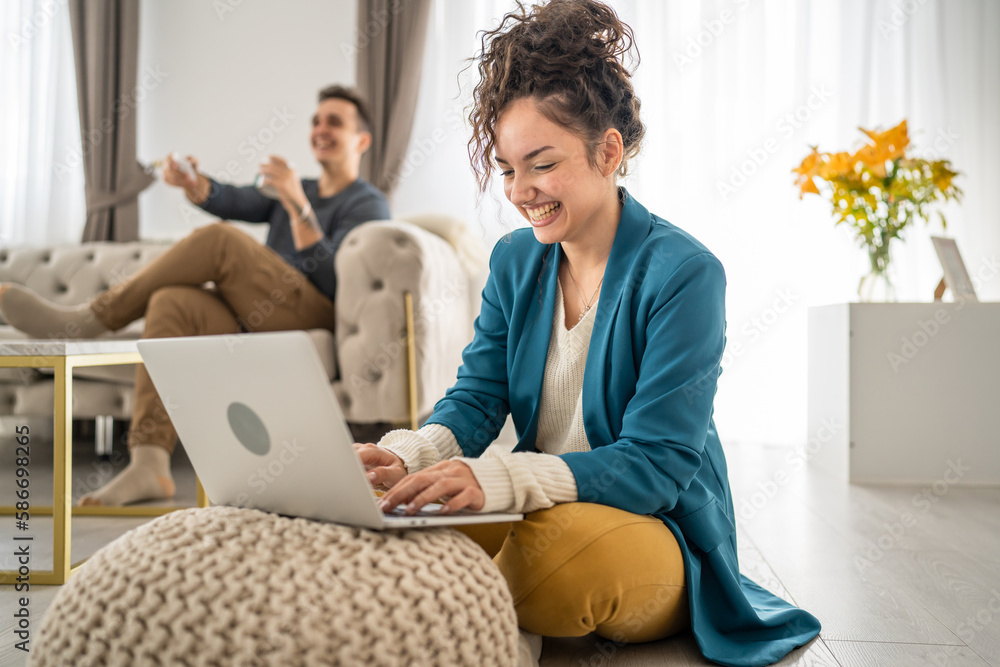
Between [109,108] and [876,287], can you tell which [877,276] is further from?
[109,108]

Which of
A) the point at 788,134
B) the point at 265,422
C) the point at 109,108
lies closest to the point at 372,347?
the point at 265,422

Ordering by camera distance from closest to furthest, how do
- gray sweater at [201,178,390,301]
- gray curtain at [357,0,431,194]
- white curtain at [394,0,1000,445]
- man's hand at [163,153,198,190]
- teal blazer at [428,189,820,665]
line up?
teal blazer at [428,189,820,665]
man's hand at [163,153,198,190]
gray sweater at [201,178,390,301]
white curtain at [394,0,1000,445]
gray curtain at [357,0,431,194]

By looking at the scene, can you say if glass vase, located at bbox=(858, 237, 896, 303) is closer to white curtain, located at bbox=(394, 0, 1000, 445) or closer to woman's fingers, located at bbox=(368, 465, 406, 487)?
white curtain, located at bbox=(394, 0, 1000, 445)

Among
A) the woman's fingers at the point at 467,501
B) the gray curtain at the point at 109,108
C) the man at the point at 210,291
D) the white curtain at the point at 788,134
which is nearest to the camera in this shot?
the woman's fingers at the point at 467,501

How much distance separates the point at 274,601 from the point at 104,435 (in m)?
2.57

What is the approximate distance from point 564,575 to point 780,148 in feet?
9.19

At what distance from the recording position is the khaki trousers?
6.25ft

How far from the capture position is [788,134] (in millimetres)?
3203

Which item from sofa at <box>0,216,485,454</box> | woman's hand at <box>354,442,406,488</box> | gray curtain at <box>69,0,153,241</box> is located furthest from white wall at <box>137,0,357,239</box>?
woman's hand at <box>354,442,406,488</box>

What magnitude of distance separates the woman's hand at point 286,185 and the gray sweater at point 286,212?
17cm

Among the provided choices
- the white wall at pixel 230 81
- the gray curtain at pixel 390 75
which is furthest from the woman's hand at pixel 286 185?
the white wall at pixel 230 81

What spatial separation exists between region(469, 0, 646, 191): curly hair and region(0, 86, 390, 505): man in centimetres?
124

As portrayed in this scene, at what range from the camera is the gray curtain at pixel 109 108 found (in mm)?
3674

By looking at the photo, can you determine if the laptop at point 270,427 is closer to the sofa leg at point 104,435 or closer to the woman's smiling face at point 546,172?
the woman's smiling face at point 546,172
